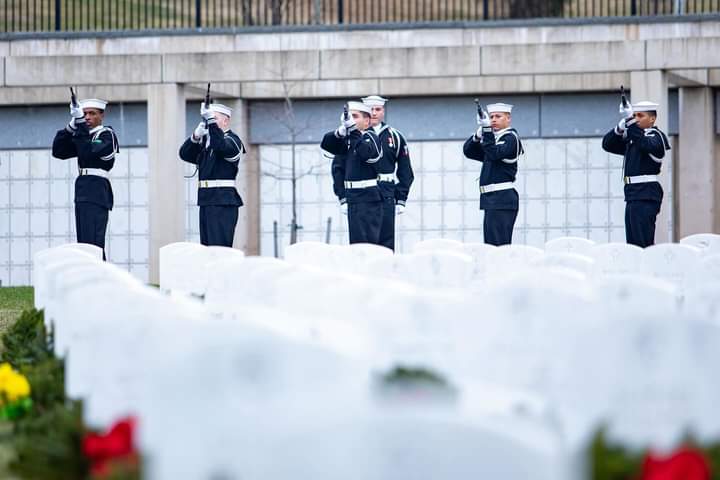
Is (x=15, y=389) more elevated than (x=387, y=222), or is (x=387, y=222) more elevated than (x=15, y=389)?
(x=387, y=222)

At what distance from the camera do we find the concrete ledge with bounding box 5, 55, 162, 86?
18.4 m

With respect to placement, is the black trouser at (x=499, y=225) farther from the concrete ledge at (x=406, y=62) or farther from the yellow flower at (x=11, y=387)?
the yellow flower at (x=11, y=387)

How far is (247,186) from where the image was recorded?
68.9 feet

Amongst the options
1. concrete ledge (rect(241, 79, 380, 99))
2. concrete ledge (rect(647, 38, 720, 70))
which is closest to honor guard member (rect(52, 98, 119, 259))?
concrete ledge (rect(241, 79, 380, 99))

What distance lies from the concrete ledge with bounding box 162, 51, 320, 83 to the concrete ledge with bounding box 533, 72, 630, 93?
12.2 feet

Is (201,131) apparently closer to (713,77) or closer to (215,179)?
(215,179)

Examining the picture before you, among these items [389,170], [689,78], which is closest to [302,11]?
[689,78]

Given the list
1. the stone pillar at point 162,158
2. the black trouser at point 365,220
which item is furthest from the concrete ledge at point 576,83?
the black trouser at point 365,220

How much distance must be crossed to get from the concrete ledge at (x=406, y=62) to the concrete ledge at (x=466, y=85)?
237 cm

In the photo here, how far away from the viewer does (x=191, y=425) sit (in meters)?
3.93

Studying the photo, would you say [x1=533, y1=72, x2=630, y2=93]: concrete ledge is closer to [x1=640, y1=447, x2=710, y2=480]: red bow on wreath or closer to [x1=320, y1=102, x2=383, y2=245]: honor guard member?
[x1=320, y1=102, x2=383, y2=245]: honor guard member

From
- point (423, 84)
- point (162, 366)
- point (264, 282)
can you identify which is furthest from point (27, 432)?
point (423, 84)

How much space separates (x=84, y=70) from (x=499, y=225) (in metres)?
6.04

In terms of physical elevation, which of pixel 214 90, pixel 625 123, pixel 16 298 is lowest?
pixel 16 298
